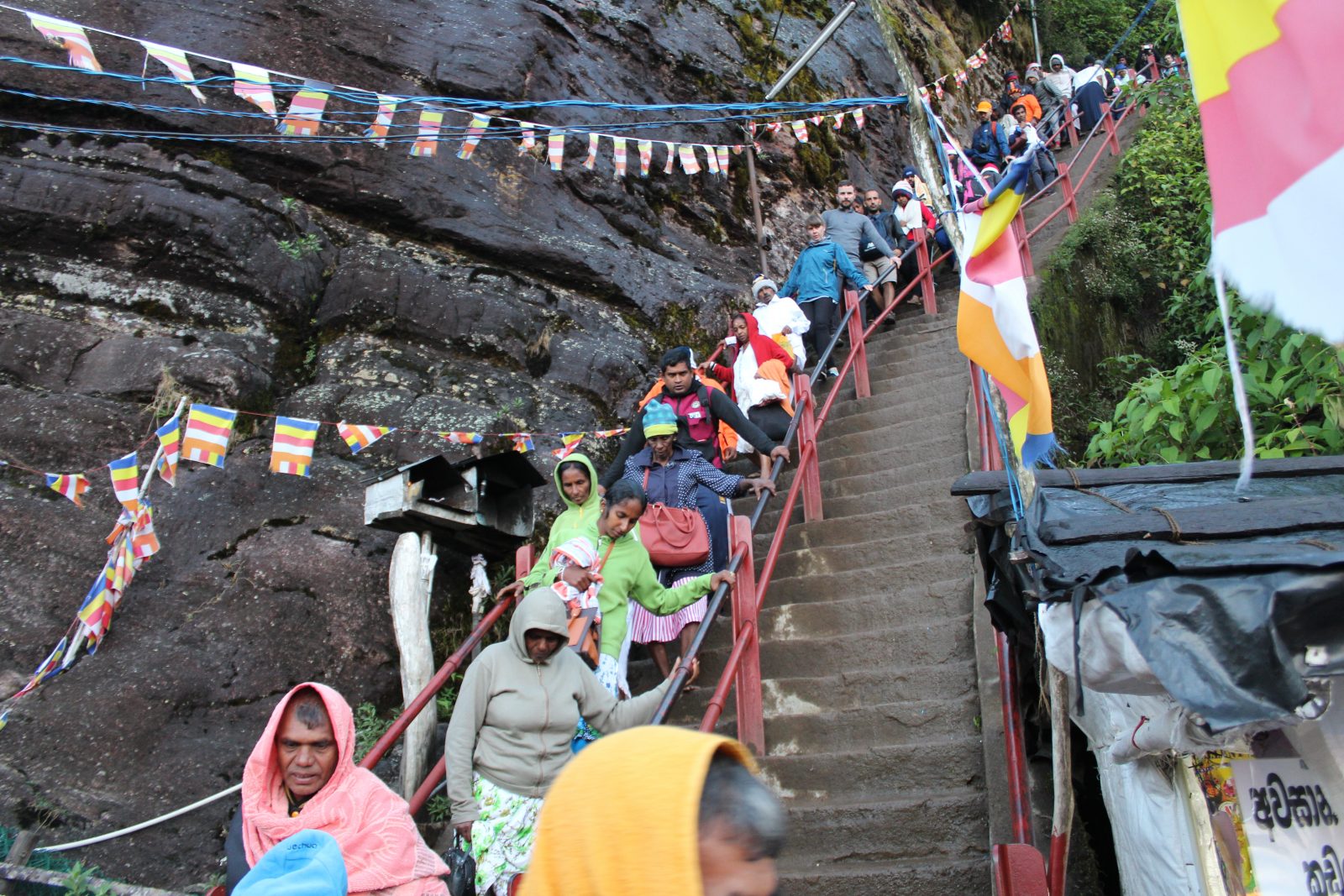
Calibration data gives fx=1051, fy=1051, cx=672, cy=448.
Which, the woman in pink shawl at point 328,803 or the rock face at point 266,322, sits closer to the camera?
the woman in pink shawl at point 328,803

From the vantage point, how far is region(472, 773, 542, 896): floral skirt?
171 inches

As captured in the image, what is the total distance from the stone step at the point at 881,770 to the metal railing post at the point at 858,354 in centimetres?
465

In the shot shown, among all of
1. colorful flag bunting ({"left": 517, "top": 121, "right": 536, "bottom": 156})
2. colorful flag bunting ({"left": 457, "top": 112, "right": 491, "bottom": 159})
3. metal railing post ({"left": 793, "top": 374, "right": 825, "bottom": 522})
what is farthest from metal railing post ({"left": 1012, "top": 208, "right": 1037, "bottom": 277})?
colorful flag bunting ({"left": 457, "top": 112, "right": 491, "bottom": 159})

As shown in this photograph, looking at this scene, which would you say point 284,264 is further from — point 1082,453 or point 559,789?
point 559,789

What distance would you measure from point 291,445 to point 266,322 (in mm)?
2642

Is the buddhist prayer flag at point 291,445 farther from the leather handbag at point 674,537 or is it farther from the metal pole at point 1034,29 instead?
the metal pole at point 1034,29

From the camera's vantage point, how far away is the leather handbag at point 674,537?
6.68 metres

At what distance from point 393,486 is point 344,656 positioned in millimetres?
1326

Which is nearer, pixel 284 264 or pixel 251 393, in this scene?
pixel 251 393

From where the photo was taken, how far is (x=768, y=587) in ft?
23.3

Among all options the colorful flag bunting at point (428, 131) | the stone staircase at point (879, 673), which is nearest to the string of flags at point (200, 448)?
the colorful flag bunting at point (428, 131)

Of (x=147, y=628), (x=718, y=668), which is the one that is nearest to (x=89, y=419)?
(x=147, y=628)

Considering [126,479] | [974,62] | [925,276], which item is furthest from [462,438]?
[974,62]

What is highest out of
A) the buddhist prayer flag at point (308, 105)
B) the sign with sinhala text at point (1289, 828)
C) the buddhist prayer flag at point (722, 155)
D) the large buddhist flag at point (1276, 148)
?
the buddhist prayer flag at point (722, 155)
